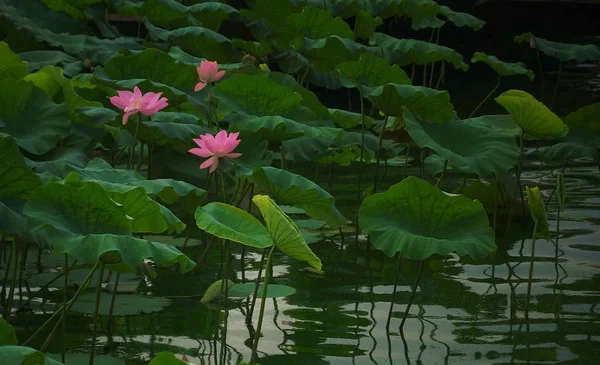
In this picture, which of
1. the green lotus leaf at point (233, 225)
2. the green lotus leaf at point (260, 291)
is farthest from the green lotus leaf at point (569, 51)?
the green lotus leaf at point (233, 225)

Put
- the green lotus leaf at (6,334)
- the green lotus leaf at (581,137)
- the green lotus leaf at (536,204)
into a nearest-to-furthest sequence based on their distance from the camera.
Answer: the green lotus leaf at (6,334) → the green lotus leaf at (536,204) → the green lotus leaf at (581,137)

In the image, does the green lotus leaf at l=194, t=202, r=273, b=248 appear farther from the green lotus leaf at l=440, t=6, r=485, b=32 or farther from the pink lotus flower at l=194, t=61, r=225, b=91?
the green lotus leaf at l=440, t=6, r=485, b=32

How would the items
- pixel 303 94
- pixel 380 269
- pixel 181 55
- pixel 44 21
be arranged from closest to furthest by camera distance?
pixel 380 269 → pixel 303 94 → pixel 181 55 → pixel 44 21

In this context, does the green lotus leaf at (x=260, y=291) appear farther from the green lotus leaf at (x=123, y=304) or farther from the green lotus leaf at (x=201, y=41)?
the green lotus leaf at (x=201, y=41)

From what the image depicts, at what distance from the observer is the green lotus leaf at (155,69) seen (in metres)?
3.44

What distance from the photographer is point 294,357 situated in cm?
244

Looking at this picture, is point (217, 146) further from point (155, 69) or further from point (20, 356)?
point (155, 69)

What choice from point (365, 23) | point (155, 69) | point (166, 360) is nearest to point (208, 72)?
point (155, 69)

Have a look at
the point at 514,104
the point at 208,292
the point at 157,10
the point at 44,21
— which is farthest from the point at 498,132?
the point at 44,21

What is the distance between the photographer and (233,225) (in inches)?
85.4

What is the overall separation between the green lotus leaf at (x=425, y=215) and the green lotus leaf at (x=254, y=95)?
686 millimetres

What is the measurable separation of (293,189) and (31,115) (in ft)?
2.23

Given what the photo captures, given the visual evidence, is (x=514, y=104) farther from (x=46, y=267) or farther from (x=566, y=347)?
(x=46, y=267)

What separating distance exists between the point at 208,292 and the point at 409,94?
0.81 metres
